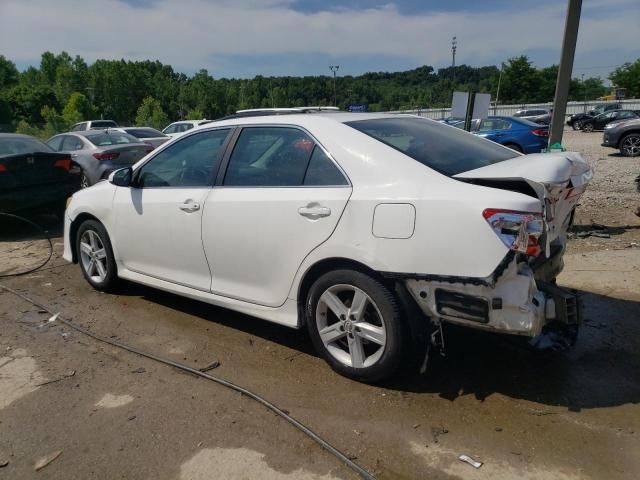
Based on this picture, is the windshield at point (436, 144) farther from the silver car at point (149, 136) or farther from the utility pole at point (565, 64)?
the silver car at point (149, 136)

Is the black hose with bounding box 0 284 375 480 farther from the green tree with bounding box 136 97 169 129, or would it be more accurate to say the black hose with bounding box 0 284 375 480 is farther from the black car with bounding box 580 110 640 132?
the green tree with bounding box 136 97 169 129

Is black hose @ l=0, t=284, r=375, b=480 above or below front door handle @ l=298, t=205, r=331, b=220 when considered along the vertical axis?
below

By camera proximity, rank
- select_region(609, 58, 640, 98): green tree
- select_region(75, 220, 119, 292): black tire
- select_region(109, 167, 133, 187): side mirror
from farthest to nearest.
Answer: select_region(609, 58, 640, 98): green tree → select_region(75, 220, 119, 292): black tire → select_region(109, 167, 133, 187): side mirror

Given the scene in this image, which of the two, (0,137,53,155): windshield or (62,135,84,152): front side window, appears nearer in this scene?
(0,137,53,155): windshield

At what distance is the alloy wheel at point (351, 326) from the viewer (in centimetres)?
326

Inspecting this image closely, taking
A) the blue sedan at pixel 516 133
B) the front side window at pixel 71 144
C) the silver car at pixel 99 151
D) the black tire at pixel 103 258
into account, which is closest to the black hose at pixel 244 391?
the black tire at pixel 103 258

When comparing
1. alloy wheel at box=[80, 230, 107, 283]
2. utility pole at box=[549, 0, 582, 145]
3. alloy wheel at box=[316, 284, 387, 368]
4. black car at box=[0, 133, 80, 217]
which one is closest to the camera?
alloy wheel at box=[316, 284, 387, 368]

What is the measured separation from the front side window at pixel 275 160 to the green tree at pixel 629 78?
277 feet

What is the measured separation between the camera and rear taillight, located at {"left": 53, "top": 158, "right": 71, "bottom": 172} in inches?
332

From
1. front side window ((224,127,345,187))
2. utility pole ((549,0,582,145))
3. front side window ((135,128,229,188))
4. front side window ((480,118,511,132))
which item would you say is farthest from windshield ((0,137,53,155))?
front side window ((480,118,511,132))

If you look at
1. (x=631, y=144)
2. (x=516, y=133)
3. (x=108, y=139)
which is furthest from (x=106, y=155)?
(x=631, y=144)

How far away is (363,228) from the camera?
124 inches

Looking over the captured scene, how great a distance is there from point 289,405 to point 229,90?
334 feet

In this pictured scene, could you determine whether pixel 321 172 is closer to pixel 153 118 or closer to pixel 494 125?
pixel 494 125
